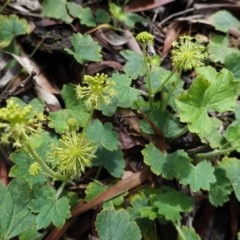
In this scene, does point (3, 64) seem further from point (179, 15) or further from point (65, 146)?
point (179, 15)

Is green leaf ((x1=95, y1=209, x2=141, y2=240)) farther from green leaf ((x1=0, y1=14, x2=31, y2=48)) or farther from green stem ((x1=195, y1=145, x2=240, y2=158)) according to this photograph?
green leaf ((x1=0, y1=14, x2=31, y2=48))

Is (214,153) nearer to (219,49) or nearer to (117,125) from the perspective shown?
(117,125)

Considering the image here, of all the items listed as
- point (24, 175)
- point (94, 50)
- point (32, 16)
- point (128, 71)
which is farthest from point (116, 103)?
point (32, 16)

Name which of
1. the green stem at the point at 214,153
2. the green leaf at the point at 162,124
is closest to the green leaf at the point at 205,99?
the green stem at the point at 214,153

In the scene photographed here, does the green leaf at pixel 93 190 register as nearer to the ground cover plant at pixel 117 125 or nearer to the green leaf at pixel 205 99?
the ground cover plant at pixel 117 125

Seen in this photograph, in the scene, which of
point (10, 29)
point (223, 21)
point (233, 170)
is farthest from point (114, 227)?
point (223, 21)
